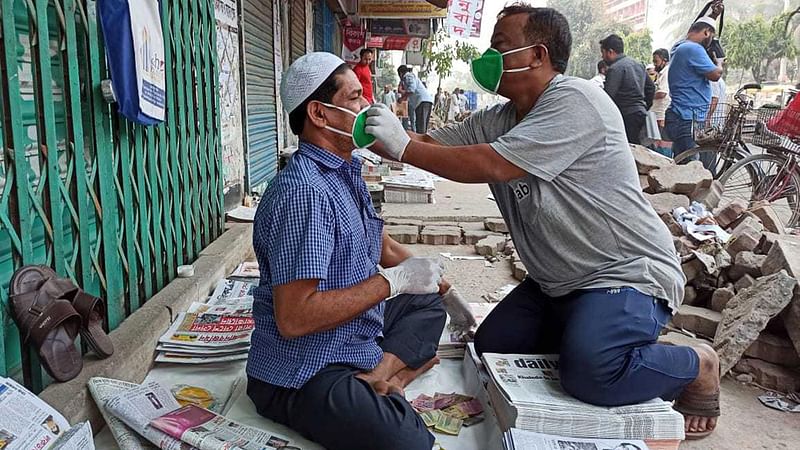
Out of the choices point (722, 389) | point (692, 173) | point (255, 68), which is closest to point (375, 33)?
point (255, 68)

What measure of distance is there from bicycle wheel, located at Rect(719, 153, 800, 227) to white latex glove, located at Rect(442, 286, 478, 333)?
4.54 meters

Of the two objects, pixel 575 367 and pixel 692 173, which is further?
pixel 692 173

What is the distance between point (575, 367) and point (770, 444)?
50.0 inches

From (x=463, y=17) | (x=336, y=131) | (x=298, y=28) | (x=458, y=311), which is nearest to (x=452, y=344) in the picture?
(x=458, y=311)

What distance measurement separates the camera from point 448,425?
2357 millimetres

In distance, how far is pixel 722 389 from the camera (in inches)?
129

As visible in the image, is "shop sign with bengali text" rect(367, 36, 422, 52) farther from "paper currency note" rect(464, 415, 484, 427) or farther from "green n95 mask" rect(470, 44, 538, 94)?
"paper currency note" rect(464, 415, 484, 427)

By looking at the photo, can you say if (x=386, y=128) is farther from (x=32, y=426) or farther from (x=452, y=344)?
(x=32, y=426)

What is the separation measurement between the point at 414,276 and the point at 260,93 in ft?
17.7

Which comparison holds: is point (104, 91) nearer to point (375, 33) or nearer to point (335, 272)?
point (335, 272)

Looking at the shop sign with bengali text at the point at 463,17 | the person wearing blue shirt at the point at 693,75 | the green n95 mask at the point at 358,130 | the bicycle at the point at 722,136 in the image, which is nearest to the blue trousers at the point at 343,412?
the green n95 mask at the point at 358,130

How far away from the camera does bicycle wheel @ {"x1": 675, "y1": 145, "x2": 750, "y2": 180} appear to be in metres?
6.63

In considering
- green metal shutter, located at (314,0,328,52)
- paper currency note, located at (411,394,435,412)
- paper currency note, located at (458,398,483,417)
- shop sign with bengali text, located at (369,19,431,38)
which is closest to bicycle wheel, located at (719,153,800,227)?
paper currency note, located at (458,398,483,417)

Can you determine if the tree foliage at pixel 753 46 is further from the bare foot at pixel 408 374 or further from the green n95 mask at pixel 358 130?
the green n95 mask at pixel 358 130
